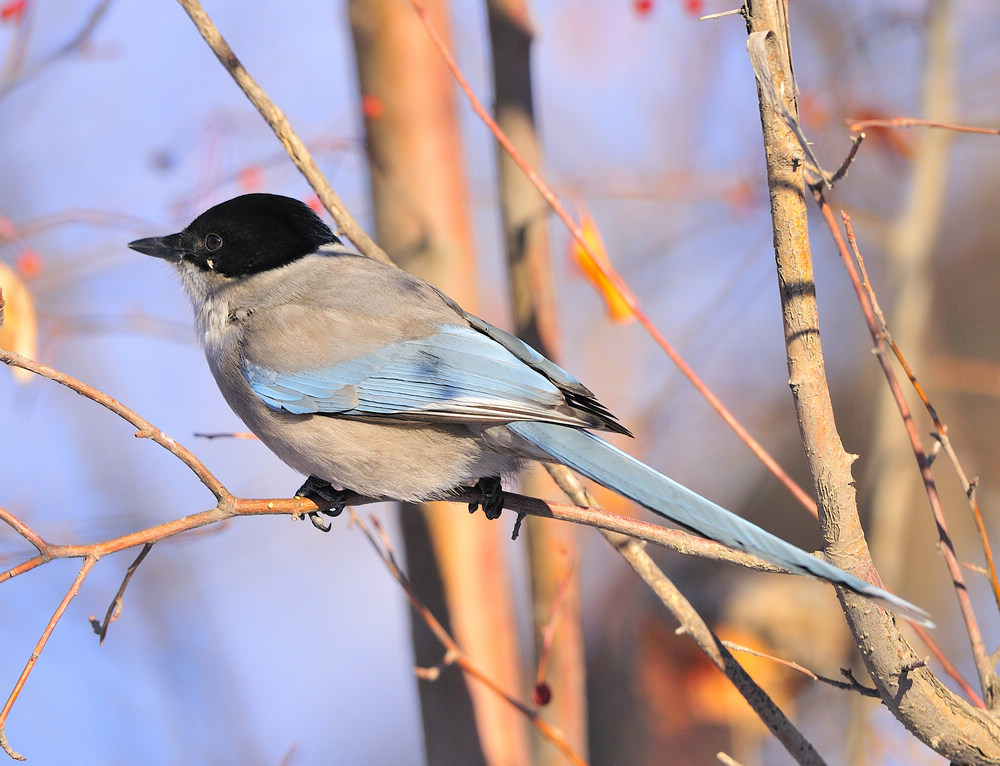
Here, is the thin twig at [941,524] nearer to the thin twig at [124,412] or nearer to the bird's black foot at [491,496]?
the bird's black foot at [491,496]

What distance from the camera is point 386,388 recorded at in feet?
8.20

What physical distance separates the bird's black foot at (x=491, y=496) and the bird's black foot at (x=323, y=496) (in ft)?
1.24

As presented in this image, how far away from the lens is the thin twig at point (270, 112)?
2.51 meters

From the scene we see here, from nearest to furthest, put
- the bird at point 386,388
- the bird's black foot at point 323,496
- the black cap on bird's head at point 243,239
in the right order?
the bird at point 386,388 → the bird's black foot at point 323,496 → the black cap on bird's head at point 243,239

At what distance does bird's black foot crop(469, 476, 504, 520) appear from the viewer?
239cm

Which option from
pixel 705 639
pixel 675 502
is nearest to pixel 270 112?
pixel 675 502

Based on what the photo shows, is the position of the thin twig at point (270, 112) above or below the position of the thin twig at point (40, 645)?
above

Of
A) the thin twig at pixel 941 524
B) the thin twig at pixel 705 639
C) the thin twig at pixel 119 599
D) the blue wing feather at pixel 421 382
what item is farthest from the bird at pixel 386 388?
the thin twig at pixel 119 599

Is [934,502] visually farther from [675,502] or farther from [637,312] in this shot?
[637,312]

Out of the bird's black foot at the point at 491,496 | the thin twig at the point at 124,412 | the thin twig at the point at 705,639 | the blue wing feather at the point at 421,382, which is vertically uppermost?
the thin twig at the point at 124,412

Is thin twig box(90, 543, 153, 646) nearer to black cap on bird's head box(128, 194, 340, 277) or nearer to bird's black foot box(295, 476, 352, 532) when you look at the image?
bird's black foot box(295, 476, 352, 532)

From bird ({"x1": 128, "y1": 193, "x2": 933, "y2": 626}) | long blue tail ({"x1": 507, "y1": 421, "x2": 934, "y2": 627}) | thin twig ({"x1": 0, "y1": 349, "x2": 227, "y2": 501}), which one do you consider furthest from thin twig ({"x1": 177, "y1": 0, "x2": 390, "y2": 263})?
thin twig ({"x1": 0, "y1": 349, "x2": 227, "y2": 501})

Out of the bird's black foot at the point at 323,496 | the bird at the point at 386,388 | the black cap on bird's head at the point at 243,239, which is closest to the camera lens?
the bird at the point at 386,388

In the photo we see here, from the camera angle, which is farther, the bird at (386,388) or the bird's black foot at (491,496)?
the bird's black foot at (491,496)
